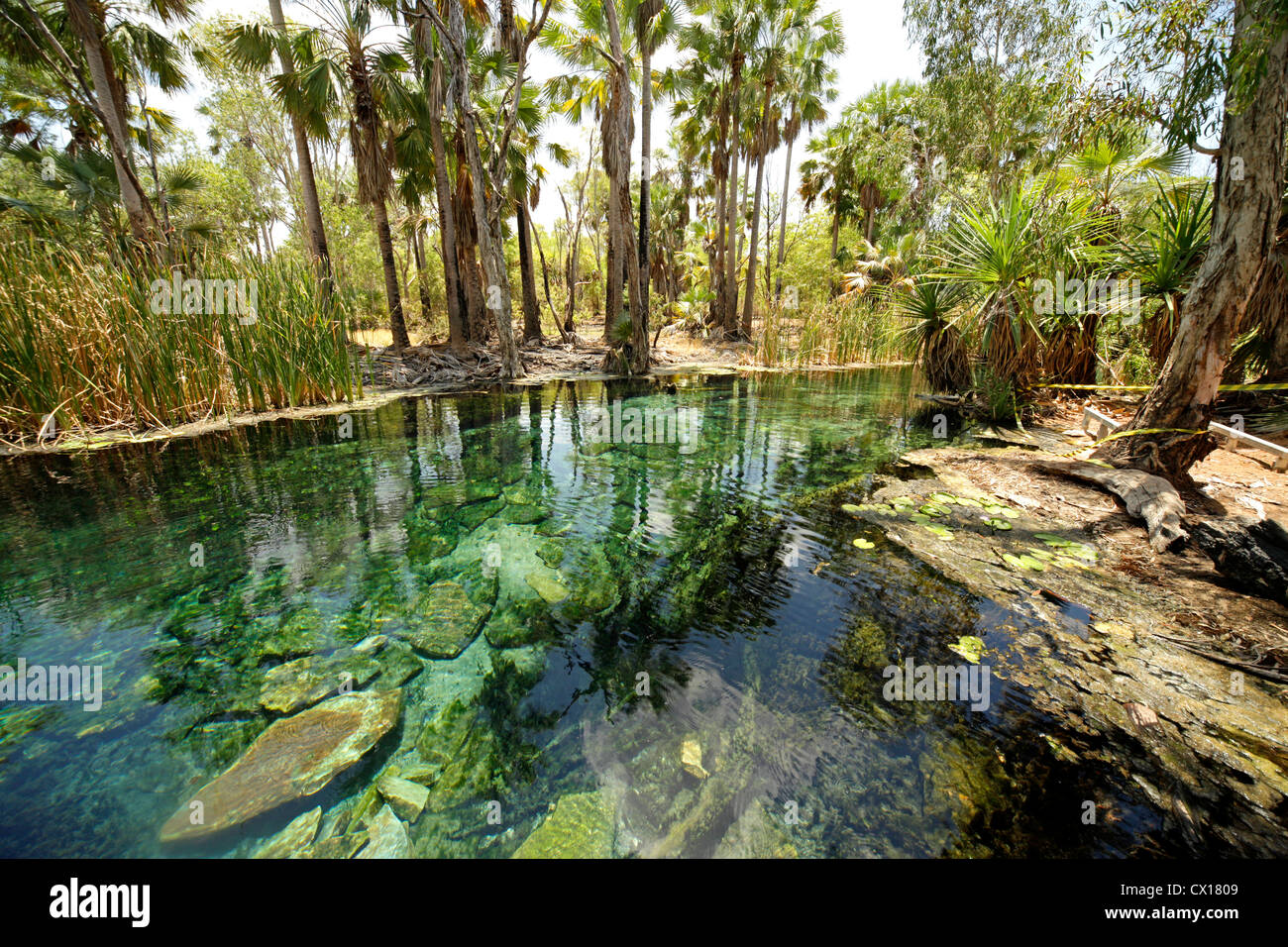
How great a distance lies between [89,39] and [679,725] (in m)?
16.0

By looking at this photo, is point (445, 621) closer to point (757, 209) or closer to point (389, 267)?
point (389, 267)

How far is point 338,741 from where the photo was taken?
2189mm

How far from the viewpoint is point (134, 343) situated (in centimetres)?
636

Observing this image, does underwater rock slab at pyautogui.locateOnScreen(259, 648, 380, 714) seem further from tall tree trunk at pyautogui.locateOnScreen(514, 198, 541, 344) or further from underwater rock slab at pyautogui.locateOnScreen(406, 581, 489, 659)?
tall tree trunk at pyautogui.locateOnScreen(514, 198, 541, 344)

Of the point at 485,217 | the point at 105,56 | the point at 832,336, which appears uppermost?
the point at 105,56

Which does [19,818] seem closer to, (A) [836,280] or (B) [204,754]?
(B) [204,754]

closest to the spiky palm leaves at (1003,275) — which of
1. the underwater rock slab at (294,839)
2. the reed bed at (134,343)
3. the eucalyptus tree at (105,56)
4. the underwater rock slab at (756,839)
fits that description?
the underwater rock slab at (756,839)

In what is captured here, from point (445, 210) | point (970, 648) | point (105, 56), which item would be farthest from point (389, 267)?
point (970, 648)

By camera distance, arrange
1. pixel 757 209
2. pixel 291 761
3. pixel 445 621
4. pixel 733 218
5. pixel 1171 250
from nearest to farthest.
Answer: pixel 291 761, pixel 445 621, pixel 1171 250, pixel 757 209, pixel 733 218

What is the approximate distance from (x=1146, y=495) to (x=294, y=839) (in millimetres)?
6123

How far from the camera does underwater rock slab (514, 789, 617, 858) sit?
1750 mm

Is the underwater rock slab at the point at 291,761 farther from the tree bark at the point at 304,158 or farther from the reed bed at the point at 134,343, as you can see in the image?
the tree bark at the point at 304,158

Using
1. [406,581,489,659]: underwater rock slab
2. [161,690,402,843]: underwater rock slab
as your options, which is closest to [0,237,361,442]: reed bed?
[406,581,489,659]: underwater rock slab
